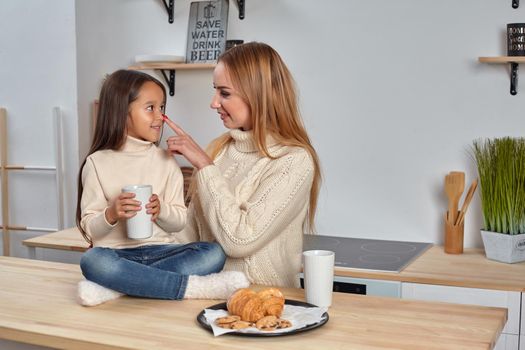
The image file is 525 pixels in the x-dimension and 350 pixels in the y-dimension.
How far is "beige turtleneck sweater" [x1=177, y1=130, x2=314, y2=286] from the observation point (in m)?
1.74

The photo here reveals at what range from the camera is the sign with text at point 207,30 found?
10.2ft

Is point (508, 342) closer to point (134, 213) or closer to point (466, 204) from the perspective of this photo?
point (466, 204)

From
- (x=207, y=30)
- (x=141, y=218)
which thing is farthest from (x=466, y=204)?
(x=141, y=218)

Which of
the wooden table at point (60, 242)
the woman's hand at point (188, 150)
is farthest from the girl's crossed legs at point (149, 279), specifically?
the wooden table at point (60, 242)

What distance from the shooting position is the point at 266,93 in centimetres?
188

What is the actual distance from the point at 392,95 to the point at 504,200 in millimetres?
622

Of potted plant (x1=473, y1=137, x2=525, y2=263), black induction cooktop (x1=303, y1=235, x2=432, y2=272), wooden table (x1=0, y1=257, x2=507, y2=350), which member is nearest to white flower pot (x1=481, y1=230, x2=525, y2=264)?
potted plant (x1=473, y1=137, x2=525, y2=263)

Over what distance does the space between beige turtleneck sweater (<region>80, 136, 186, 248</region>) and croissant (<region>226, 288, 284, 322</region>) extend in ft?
1.45

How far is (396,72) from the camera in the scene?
113 inches

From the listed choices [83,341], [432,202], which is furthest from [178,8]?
[83,341]

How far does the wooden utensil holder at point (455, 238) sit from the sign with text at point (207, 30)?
3.93 ft

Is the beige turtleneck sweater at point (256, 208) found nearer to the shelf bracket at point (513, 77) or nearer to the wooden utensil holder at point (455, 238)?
the wooden utensil holder at point (455, 238)

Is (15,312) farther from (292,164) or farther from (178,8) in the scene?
(178,8)

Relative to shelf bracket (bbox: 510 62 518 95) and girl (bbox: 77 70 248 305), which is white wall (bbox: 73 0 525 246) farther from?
girl (bbox: 77 70 248 305)
